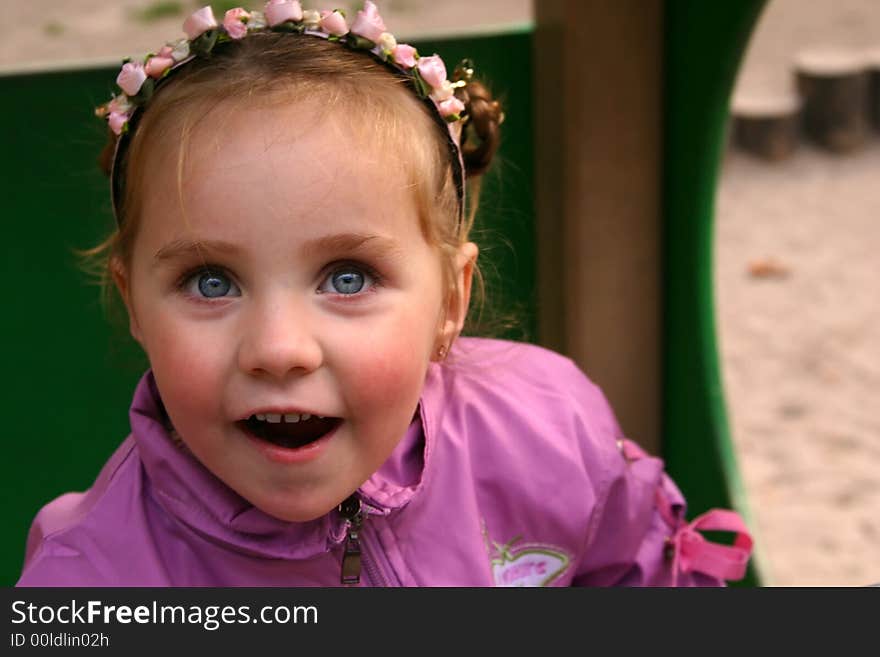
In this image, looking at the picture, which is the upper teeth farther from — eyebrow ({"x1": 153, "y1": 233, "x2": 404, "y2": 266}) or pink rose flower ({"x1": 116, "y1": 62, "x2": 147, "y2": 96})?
pink rose flower ({"x1": 116, "y1": 62, "x2": 147, "y2": 96})

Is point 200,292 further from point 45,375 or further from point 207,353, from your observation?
point 45,375

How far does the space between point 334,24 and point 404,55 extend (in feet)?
0.23

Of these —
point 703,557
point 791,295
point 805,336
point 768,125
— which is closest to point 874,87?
point 768,125

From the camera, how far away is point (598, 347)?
202 cm

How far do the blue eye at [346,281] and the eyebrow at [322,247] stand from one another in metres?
0.02

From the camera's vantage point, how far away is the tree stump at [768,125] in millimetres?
4902

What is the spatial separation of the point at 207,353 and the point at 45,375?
0.81 metres

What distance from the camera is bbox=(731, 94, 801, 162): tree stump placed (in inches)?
193

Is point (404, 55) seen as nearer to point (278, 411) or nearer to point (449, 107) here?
point (449, 107)

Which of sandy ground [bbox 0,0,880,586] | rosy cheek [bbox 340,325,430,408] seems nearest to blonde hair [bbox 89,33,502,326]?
rosy cheek [bbox 340,325,430,408]

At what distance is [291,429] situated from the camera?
3.80 ft

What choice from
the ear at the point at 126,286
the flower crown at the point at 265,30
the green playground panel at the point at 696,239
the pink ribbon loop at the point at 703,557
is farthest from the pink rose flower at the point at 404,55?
the green playground panel at the point at 696,239
